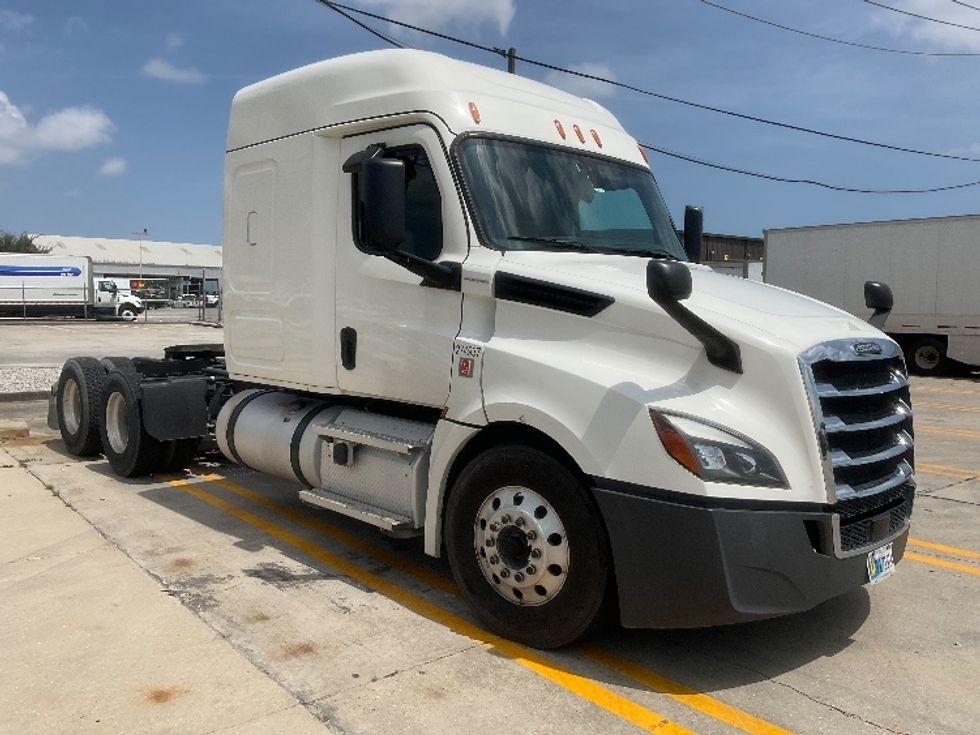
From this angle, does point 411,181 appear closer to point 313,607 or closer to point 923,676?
point 313,607

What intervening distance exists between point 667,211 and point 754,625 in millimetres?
2599

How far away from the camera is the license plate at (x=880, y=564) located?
151 inches

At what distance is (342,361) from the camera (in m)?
5.27

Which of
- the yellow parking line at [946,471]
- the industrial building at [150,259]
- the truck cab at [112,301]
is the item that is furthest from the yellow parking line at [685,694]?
the industrial building at [150,259]

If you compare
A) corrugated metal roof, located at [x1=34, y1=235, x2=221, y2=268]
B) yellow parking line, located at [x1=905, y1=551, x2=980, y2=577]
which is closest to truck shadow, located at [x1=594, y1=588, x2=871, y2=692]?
yellow parking line, located at [x1=905, y1=551, x2=980, y2=577]

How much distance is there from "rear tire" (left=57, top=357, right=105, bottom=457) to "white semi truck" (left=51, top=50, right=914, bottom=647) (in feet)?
9.24

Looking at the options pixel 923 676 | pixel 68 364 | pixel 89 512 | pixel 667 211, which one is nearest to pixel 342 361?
pixel 667 211

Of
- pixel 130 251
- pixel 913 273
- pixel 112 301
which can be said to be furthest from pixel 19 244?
pixel 913 273

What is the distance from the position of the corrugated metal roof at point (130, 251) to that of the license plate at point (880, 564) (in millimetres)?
83581

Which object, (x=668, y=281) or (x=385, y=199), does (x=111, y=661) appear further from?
(x=668, y=281)

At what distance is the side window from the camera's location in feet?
15.0

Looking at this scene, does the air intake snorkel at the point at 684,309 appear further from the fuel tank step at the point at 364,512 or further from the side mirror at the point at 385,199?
the fuel tank step at the point at 364,512

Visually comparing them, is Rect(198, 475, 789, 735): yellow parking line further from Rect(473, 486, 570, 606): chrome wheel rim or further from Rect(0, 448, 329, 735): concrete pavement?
Rect(0, 448, 329, 735): concrete pavement

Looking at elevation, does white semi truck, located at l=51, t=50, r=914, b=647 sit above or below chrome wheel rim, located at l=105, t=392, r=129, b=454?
above
